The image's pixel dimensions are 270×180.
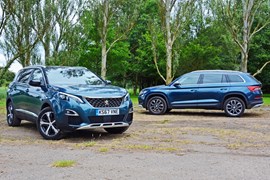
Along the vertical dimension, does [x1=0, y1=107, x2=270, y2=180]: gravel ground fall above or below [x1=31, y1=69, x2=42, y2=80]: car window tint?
below

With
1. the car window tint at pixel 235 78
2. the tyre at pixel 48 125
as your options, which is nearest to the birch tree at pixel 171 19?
the car window tint at pixel 235 78

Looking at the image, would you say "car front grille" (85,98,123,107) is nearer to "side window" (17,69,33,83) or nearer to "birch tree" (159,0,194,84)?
"side window" (17,69,33,83)

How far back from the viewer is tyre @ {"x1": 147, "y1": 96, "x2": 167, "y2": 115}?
1342 cm

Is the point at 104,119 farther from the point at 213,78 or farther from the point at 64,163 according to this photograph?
the point at 213,78

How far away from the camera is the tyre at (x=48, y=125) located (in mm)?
7488

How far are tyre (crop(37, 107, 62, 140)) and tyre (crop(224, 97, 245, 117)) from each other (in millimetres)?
7236

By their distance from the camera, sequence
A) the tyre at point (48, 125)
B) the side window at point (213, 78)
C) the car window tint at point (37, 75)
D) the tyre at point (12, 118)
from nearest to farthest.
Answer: the tyre at point (48, 125), the car window tint at point (37, 75), the tyre at point (12, 118), the side window at point (213, 78)

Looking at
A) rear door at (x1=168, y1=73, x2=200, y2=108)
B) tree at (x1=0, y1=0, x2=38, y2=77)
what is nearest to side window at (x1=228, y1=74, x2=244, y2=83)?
rear door at (x1=168, y1=73, x2=200, y2=108)

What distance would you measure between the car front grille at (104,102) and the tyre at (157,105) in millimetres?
5991

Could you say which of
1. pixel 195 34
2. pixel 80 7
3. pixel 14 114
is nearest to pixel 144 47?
pixel 195 34

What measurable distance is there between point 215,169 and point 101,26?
799 inches

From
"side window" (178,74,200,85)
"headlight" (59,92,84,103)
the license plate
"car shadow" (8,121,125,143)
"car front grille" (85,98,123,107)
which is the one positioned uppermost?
"side window" (178,74,200,85)

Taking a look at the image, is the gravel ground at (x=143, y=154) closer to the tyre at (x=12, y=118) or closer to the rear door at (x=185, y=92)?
the tyre at (x=12, y=118)

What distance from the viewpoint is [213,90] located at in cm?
1282
